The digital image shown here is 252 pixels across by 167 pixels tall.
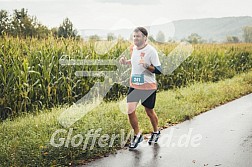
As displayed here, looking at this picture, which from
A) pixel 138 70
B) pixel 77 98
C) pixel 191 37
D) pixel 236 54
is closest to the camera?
pixel 138 70

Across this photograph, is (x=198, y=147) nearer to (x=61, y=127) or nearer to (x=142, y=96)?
(x=142, y=96)

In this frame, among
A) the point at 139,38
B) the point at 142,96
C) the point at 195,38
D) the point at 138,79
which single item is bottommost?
the point at 142,96

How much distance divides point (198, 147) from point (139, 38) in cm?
205

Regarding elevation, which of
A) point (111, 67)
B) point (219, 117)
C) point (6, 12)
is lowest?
point (219, 117)

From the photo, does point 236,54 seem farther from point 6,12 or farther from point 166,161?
point 166,161

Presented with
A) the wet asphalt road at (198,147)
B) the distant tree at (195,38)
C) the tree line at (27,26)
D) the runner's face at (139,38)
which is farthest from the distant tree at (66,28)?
the distant tree at (195,38)

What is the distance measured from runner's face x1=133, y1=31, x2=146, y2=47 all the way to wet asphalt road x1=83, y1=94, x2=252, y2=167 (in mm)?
1702

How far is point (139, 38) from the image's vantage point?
20.2 ft

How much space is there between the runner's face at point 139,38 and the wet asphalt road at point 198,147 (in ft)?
5.58

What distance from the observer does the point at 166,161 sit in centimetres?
564

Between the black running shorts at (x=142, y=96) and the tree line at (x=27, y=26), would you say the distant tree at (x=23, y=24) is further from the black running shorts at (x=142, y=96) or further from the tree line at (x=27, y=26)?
the black running shorts at (x=142, y=96)

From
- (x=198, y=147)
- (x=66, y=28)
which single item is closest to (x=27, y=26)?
(x=66, y=28)

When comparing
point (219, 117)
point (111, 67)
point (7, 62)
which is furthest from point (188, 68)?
point (7, 62)

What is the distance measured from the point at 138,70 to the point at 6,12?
906 cm
